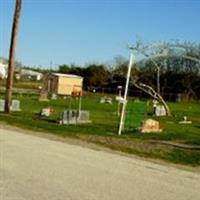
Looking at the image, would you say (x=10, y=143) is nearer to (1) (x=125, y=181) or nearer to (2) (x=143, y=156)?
(2) (x=143, y=156)

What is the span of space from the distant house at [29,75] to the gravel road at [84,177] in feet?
380

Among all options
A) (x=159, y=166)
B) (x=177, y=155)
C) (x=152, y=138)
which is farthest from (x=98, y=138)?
(x=159, y=166)

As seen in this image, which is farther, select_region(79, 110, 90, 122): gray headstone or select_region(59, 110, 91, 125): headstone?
select_region(79, 110, 90, 122): gray headstone

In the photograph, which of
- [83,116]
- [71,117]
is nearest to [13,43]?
[83,116]

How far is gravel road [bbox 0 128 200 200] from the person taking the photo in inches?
373

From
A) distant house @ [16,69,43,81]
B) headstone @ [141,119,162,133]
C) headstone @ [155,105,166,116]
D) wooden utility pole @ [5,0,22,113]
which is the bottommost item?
headstone @ [141,119,162,133]

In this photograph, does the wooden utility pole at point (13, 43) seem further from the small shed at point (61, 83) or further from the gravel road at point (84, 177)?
the small shed at point (61, 83)

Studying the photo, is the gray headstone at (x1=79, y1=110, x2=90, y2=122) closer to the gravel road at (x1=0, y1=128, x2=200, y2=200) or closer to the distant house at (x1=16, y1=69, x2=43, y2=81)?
the gravel road at (x1=0, y1=128, x2=200, y2=200)

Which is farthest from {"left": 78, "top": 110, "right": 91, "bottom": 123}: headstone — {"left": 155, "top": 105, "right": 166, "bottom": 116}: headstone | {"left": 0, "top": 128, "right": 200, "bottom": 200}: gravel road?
{"left": 155, "top": 105, "right": 166, "bottom": 116}: headstone

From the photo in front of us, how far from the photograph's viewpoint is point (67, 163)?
43.3 ft

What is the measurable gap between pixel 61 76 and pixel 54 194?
270ft

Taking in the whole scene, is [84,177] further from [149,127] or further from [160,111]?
[160,111]

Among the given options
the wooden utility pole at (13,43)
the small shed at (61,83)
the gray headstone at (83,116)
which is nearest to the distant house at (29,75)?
the small shed at (61,83)

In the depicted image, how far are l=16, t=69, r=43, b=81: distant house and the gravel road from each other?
116 metres
